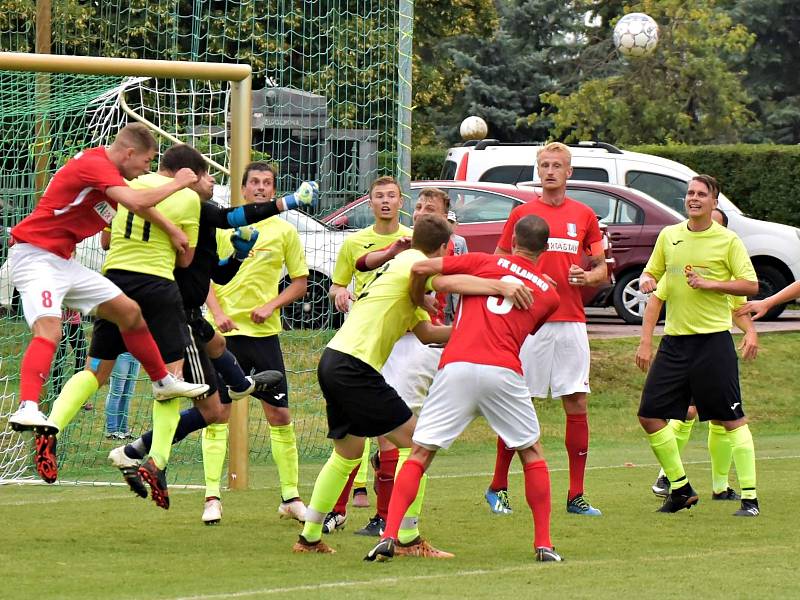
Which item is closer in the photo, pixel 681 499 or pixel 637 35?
pixel 681 499

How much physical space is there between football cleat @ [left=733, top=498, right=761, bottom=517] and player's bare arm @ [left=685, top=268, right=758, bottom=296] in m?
1.30

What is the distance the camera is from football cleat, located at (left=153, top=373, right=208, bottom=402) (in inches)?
341

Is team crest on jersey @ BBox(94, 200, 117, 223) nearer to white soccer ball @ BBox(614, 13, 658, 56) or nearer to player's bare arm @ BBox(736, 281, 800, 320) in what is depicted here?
player's bare arm @ BBox(736, 281, 800, 320)

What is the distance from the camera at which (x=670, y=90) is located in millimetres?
36312

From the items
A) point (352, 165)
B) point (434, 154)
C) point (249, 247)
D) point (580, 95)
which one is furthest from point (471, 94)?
point (249, 247)

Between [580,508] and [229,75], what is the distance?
3.76 meters

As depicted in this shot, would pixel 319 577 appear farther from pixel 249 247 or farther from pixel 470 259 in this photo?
pixel 249 247

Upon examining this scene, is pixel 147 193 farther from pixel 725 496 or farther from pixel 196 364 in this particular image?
pixel 725 496

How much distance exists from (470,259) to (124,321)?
2.04 meters

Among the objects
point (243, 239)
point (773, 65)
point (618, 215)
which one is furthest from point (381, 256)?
point (773, 65)

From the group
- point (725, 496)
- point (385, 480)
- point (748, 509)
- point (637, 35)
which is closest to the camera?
point (385, 480)

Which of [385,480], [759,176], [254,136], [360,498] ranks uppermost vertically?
[254,136]

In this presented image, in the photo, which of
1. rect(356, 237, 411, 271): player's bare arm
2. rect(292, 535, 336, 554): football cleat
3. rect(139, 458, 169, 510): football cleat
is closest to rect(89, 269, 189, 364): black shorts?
rect(139, 458, 169, 510): football cleat

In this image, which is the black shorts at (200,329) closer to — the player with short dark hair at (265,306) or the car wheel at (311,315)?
the player with short dark hair at (265,306)
